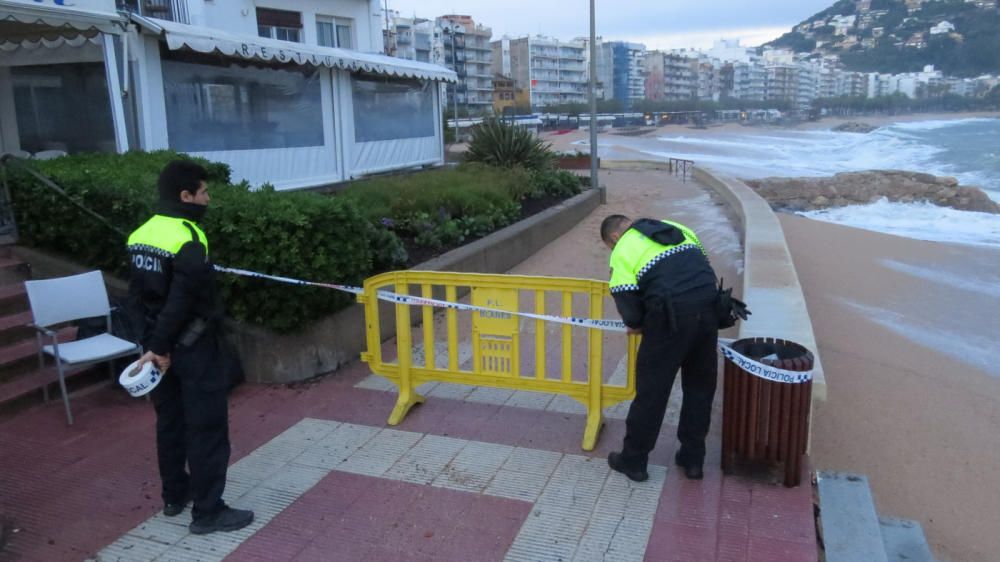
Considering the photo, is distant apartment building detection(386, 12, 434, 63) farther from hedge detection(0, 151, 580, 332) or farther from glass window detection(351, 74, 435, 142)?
hedge detection(0, 151, 580, 332)

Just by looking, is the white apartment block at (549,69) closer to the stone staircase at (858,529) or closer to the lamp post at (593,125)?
the lamp post at (593,125)

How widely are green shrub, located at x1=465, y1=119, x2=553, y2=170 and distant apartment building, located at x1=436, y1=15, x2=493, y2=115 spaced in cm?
9406

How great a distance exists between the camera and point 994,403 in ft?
20.1

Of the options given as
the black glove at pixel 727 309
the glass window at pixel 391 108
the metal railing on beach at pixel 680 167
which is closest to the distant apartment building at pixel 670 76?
the metal railing on beach at pixel 680 167

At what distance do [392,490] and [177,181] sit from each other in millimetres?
2045

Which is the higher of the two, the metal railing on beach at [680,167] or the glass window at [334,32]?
the glass window at [334,32]

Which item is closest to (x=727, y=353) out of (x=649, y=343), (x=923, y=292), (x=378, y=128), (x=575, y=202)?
(x=649, y=343)

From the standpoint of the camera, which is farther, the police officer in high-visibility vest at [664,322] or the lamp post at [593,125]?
the lamp post at [593,125]

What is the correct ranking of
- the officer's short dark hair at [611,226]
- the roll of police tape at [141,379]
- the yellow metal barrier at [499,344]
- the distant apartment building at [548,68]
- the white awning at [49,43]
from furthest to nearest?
the distant apartment building at [548,68], the white awning at [49,43], the yellow metal barrier at [499,344], the officer's short dark hair at [611,226], the roll of police tape at [141,379]

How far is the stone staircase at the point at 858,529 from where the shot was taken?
356cm

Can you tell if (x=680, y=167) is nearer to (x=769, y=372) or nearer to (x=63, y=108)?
(x=63, y=108)

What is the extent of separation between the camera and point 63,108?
33.3ft

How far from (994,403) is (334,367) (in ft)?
18.1

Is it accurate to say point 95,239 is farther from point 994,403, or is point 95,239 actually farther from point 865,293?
point 865,293
